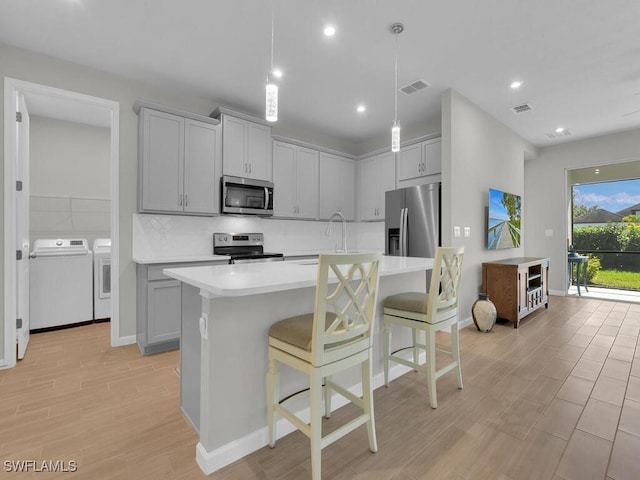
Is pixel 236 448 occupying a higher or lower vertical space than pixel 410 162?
lower

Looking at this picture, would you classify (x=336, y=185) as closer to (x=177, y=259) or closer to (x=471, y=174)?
(x=471, y=174)

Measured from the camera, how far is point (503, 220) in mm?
4539

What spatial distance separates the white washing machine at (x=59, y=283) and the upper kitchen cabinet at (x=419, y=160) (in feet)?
14.6

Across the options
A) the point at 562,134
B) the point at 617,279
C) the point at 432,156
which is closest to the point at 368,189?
the point at 432,156

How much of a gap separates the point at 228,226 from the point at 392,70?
2718 mm

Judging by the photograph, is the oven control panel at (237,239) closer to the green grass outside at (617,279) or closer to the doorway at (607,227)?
the doorway at (607,227)

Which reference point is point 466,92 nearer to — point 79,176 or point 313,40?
point 313,40

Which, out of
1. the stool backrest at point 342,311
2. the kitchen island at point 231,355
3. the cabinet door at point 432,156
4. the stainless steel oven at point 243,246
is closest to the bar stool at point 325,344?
the stool backrest at point 342,311

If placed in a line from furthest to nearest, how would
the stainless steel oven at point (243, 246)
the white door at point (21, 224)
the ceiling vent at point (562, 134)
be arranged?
the ceiling vent at point (562, 134), the stainless steel oven at point (243, 246), the white door at point (21, 224)

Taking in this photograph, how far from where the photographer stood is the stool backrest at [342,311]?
1346 millimetres

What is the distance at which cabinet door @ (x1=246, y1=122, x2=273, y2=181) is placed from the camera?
3914 mm

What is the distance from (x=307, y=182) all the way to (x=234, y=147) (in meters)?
1.26

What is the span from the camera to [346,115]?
174 inches

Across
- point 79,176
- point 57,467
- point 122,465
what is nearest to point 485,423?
point 122,465
